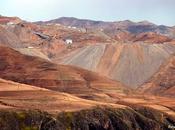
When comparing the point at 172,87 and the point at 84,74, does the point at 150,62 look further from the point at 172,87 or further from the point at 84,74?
the point at 84,74

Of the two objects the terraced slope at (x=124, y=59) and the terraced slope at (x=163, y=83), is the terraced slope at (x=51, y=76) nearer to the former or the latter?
the terraced slope at (x=163, y=83)

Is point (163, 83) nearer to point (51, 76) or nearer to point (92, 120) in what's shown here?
point (51, 76)

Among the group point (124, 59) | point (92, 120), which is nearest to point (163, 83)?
point (124, 59)

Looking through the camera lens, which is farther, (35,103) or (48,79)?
(48,79)

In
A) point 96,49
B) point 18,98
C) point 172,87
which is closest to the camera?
point 18,98

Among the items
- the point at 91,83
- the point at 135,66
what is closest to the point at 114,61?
the point at 135,66

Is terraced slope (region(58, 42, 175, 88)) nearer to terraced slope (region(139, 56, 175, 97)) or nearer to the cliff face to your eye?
terraced slope (region(139, 56, 175, 97))
